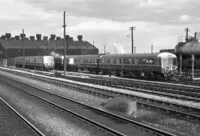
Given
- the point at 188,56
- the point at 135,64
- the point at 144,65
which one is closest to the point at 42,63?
the point at 135,64

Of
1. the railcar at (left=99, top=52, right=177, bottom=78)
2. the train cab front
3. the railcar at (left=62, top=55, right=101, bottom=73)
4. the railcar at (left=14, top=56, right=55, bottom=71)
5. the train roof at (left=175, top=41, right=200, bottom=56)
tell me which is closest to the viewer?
the train cab front

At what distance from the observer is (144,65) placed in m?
34.4

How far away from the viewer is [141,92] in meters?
21.3

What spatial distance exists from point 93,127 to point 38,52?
108216 mm

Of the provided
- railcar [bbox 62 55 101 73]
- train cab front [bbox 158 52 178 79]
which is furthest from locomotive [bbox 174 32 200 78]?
railcar [bbox 62 55 101 73]

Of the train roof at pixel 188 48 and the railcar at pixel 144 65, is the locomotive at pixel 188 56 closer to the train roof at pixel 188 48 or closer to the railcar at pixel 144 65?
the train roof at pixel 188 48

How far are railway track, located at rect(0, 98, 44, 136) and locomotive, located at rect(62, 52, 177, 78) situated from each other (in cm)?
2106

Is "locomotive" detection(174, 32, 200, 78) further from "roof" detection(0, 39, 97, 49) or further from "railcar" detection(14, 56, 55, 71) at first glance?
"roof" detection(0, 39, 97, 49)

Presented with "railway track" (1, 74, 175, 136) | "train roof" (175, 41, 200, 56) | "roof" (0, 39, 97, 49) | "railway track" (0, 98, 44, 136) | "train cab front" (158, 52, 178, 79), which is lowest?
"railway track" (0, 98, 44, 136)

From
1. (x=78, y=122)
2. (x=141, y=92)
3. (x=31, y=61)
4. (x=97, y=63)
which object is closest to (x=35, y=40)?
(x=31, y=61)

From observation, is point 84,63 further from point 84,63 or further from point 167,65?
point 167,65

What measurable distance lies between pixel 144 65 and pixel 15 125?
24.3 m

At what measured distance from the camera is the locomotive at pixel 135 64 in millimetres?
32562

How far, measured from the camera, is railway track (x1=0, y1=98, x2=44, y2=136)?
1042 centimetres
